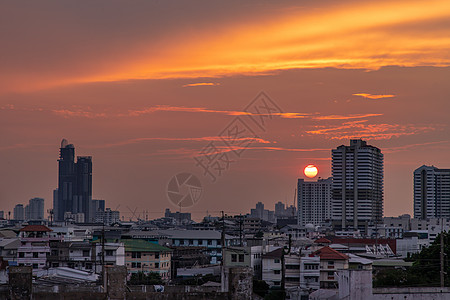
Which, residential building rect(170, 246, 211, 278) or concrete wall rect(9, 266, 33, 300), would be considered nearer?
concrete wall rect(9, 266, 33, 300)

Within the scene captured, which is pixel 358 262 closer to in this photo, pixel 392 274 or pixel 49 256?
pixel 392 274

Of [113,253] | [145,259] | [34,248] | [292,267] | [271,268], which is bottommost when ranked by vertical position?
[271,268]

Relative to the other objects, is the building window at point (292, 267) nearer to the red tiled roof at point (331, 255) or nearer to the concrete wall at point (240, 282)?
the red tiled roof at point (331, 255)

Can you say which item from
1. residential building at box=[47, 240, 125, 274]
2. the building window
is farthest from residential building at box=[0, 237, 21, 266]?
the building window

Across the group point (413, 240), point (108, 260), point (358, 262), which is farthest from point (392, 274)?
point (413, 240)

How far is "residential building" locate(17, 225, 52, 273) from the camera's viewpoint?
73.4 meters

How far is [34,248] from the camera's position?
74312mm

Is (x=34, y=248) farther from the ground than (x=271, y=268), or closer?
farther from the ground

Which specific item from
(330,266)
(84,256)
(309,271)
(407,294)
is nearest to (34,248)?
(84,256)

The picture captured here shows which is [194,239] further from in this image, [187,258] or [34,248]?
[34,248]

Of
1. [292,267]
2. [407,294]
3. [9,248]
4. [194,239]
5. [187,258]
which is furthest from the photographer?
[194,239]

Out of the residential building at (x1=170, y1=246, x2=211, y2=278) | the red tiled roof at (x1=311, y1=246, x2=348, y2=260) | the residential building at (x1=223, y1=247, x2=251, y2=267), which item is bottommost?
the residential building at (x1=170, y1=246, x2=211, y2=278)

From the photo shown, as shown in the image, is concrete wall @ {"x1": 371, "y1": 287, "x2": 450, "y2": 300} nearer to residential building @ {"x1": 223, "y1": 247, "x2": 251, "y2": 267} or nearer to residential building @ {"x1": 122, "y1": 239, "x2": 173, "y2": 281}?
residential building @ {"x1": 223, "y1": 247, "x2": 251, "y2": 267}

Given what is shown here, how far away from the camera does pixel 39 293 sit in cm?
1834
